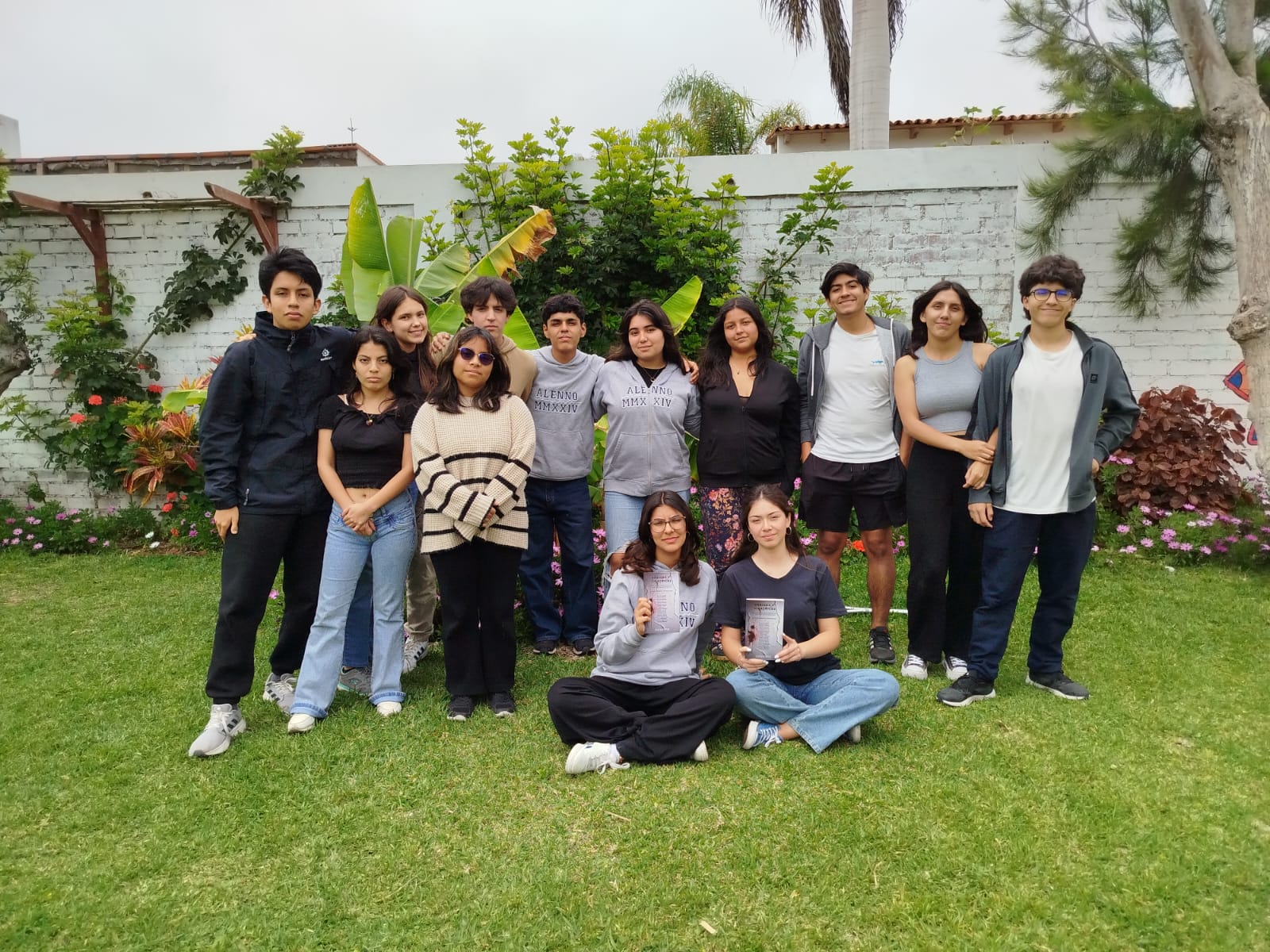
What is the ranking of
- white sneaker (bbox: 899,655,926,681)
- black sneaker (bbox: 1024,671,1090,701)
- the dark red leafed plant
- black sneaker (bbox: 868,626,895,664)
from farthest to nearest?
the dark red leafed plant < black sneaker (bbox: 868,626,895,664) < white sneaker (bbox: 899,655,926,681) < black sneaker (bbox: 1024,671,1090,701)

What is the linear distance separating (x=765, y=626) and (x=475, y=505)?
4.18 feet

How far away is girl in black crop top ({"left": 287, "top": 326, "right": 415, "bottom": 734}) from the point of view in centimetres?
366

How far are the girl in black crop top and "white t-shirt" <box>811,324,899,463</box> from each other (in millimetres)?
1958

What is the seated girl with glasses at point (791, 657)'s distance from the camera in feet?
10.8

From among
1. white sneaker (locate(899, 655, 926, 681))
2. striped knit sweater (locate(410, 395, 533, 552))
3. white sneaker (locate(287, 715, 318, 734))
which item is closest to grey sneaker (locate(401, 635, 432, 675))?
white sneaker (locate(287, 715, 318, 734))

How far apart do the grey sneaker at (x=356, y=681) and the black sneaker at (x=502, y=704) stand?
69 cm

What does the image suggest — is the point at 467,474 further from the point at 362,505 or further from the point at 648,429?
the point at 648,429

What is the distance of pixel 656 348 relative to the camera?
419 cm

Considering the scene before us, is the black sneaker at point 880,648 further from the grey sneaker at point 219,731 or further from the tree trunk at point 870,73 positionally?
the tree trunk at point 870,73

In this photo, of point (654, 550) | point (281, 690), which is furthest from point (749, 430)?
point (281, 690)

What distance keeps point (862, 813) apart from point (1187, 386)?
18.1 ft

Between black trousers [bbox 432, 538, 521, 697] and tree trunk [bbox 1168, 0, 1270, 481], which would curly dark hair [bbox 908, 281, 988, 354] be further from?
tree trunk [bbox 1168, 0, 1270, 481]

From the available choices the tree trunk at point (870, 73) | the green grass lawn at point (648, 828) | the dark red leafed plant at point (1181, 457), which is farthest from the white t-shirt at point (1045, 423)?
the tree trunk at point (870, 73)

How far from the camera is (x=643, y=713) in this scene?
3377 mm
